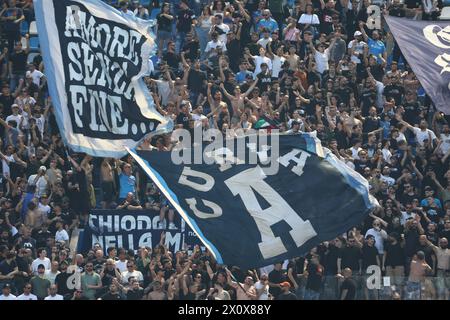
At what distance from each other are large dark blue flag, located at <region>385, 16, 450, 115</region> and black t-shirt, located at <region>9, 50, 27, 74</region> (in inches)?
323

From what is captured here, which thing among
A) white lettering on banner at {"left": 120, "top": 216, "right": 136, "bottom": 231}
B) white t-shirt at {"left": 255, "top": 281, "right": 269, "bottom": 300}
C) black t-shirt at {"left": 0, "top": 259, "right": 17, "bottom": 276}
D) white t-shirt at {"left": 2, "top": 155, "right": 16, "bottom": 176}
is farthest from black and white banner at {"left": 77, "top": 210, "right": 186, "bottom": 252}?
white t-shirt at {"left": 2, "top": 155, "right": 16, "bottom": 176}

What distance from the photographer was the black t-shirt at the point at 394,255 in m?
29.2

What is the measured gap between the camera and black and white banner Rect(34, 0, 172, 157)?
27.2 metres

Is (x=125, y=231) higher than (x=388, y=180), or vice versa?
(x=388, y=180)

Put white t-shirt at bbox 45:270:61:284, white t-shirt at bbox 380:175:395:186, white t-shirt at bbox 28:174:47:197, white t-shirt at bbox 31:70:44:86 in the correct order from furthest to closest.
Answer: white t-shirt at bbox 31:70:44:86, white t-shirt at bbox 28:174:47:197, white t-shirt at bbox 380:175:395:186, white t-shirt at bbox 45:270:61:284

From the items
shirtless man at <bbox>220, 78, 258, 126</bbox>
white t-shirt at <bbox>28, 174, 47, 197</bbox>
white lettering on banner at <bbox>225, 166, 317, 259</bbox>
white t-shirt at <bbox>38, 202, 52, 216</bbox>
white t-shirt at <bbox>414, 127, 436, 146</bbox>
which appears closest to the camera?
white lettering on banner at <bbox>225, 166, 317, 259</bbox>

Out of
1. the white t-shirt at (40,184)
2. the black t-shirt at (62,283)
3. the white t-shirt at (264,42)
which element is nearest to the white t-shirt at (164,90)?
the white t-shirt at (264,42)

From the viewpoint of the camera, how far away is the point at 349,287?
1045 inches

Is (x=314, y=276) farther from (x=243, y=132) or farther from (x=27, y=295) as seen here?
(x=27, y=295)

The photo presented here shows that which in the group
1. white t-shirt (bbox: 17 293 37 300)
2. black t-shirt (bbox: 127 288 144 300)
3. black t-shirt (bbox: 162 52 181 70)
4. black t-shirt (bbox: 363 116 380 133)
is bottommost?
white t-shirt (bbox: 17 293 37 300)

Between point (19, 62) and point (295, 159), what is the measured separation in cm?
1112

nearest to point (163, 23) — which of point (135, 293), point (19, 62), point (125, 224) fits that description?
point (19, 62)

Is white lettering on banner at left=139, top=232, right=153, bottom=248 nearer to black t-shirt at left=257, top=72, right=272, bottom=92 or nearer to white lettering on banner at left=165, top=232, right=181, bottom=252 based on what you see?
white lettering on banner at left=165, top=232, right=181, bottom=252

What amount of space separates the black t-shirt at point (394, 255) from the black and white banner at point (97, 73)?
4760mm
